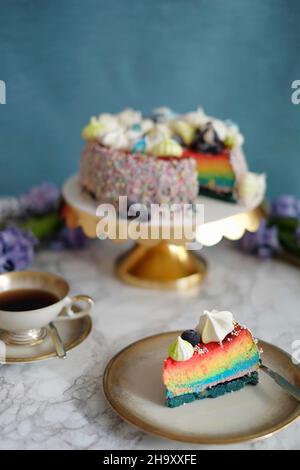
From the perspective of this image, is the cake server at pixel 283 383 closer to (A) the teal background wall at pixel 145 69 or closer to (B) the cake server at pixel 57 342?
(B) the cake server at pixel 57 342

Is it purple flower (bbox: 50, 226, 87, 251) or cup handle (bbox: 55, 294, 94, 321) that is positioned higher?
cup handle (bbox: 55, 294, 94, 321)

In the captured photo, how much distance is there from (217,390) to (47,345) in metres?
0.35

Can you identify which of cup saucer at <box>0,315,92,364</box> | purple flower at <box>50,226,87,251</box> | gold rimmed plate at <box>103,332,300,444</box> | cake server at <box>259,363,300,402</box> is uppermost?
cake server at <box>259,363,300,402</box>

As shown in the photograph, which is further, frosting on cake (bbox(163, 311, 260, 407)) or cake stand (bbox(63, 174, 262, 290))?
cake stand (bbox(63, 174, 262, 290))

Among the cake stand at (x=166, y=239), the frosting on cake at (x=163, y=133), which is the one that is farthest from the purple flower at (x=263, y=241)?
the frosting on cake at (x=163, y=133)

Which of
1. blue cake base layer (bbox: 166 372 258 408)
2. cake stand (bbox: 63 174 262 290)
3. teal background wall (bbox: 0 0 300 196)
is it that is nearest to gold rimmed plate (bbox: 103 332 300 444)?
blue cake base layer (bbox: 166 372 258 408)

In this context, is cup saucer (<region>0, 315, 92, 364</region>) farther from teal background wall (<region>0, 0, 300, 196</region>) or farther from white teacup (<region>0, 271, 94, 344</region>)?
teal background wall (<region>0, 0, 300, 196</region>)

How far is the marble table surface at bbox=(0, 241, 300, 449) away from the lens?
1.00 metres

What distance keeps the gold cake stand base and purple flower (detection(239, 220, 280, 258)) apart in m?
0.15

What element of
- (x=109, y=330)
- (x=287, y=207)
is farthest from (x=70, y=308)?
(x=287, y=207)

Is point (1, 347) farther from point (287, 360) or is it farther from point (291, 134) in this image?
point (291, 134)

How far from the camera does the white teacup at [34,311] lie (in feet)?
3.76

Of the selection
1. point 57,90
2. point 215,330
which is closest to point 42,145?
point 57,90

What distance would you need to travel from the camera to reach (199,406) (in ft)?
3.39
